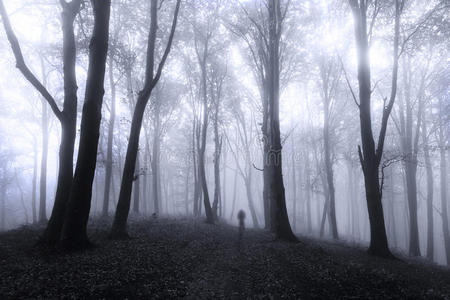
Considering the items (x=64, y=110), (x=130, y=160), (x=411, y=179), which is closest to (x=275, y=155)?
(x=130, y=160)

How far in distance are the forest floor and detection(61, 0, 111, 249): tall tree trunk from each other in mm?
722

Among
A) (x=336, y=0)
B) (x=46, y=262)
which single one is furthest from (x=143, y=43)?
(x=46, y=262)

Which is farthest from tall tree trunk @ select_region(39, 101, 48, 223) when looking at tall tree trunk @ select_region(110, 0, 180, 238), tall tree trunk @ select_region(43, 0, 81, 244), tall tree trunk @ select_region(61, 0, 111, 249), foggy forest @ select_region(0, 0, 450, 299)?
tall tree trunk @ select_region(61, 0, 111, 249)

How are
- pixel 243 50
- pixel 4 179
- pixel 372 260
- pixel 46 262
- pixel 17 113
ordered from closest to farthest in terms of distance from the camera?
pixel 46 262 < pixel 372 260 < pixel 243 50 < pixel 17 113 < pixel 4 179

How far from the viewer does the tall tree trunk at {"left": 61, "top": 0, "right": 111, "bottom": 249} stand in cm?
745

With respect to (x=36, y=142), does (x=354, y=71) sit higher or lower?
higher

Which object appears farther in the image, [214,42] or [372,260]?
[214,42]

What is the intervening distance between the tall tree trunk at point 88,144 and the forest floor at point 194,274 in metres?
0.72

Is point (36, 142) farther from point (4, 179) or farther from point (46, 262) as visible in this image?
point (46, 262)

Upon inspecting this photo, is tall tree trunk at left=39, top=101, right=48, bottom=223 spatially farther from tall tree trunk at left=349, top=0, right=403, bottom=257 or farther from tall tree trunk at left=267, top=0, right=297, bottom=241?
tall tree trunk at left=349, top=0, right=403, bottom=257

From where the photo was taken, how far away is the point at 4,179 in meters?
34.2

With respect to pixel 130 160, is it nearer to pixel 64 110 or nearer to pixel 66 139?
pixel 66 139

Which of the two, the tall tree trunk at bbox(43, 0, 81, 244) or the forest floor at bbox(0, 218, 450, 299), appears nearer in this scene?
the forest floor at bbox(0, 218, 450, 299)

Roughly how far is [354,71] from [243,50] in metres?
8.52
